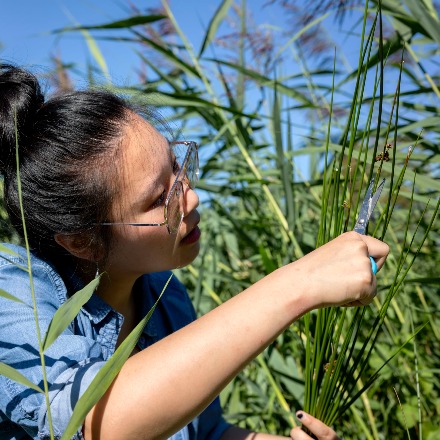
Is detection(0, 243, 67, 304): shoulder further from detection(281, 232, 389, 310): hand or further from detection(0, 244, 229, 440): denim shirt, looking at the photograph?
detection(281, 232, 389, 310): hand

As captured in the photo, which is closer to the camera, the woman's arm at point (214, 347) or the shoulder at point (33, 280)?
the woman's arm at point (214, 347)

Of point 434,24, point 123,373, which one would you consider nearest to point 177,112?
point 434,24

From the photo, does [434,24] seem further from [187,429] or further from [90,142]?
[187,429]

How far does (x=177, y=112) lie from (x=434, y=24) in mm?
853

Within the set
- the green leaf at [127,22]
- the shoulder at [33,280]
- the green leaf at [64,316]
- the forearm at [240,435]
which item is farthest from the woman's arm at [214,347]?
the green leaf at [127,22]

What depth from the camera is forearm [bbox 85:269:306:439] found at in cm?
81

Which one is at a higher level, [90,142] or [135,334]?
[90,142]

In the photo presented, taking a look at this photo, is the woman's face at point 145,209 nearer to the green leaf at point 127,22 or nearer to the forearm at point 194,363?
the forearm at point 194,363

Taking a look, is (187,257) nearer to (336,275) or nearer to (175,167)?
(175,167)

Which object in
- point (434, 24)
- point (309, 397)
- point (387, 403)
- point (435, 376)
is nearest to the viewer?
point (309, 397)

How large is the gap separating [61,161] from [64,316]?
37 cm

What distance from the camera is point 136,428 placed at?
32.5 inches

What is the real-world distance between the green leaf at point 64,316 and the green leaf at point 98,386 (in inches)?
2.6

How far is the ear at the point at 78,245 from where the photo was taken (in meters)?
1.12
